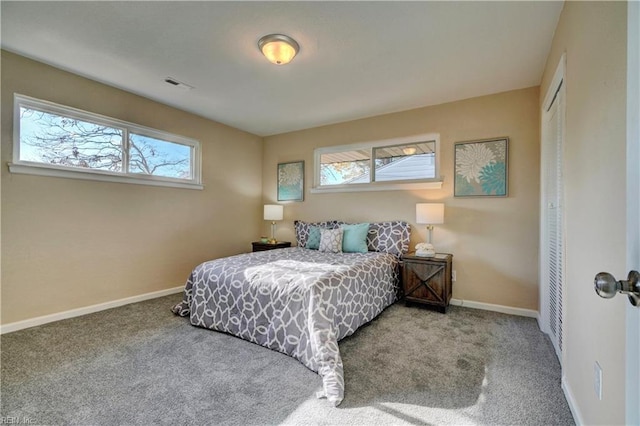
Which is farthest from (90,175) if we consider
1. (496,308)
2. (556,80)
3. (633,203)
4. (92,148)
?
(496,308)

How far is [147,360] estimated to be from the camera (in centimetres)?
211

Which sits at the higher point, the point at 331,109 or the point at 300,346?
the point at 331,109

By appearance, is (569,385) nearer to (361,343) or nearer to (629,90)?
(361,343)

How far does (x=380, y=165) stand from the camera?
412 centimetres

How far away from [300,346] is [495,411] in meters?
1.26

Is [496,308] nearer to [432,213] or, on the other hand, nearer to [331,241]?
[432,213]

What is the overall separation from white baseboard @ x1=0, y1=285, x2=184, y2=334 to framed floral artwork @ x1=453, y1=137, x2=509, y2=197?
3994 mm

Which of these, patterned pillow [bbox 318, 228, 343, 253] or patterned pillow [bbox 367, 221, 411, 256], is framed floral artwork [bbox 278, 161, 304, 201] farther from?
patterned pillow [bbox 367, 221, 411, 256]

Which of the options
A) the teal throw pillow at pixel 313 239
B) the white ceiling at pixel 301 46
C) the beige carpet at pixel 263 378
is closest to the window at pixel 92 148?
the white ceiling at pixel 301 46

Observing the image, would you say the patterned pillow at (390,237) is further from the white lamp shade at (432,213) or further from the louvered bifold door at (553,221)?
the louvered bifold door at (553,221)

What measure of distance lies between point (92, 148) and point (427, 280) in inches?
157

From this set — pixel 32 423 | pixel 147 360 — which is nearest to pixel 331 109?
pixel 147 360

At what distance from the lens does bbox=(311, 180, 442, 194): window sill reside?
3652 mm

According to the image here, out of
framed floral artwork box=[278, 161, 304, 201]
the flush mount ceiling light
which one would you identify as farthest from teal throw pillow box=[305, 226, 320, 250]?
the flush mount ceiling light
